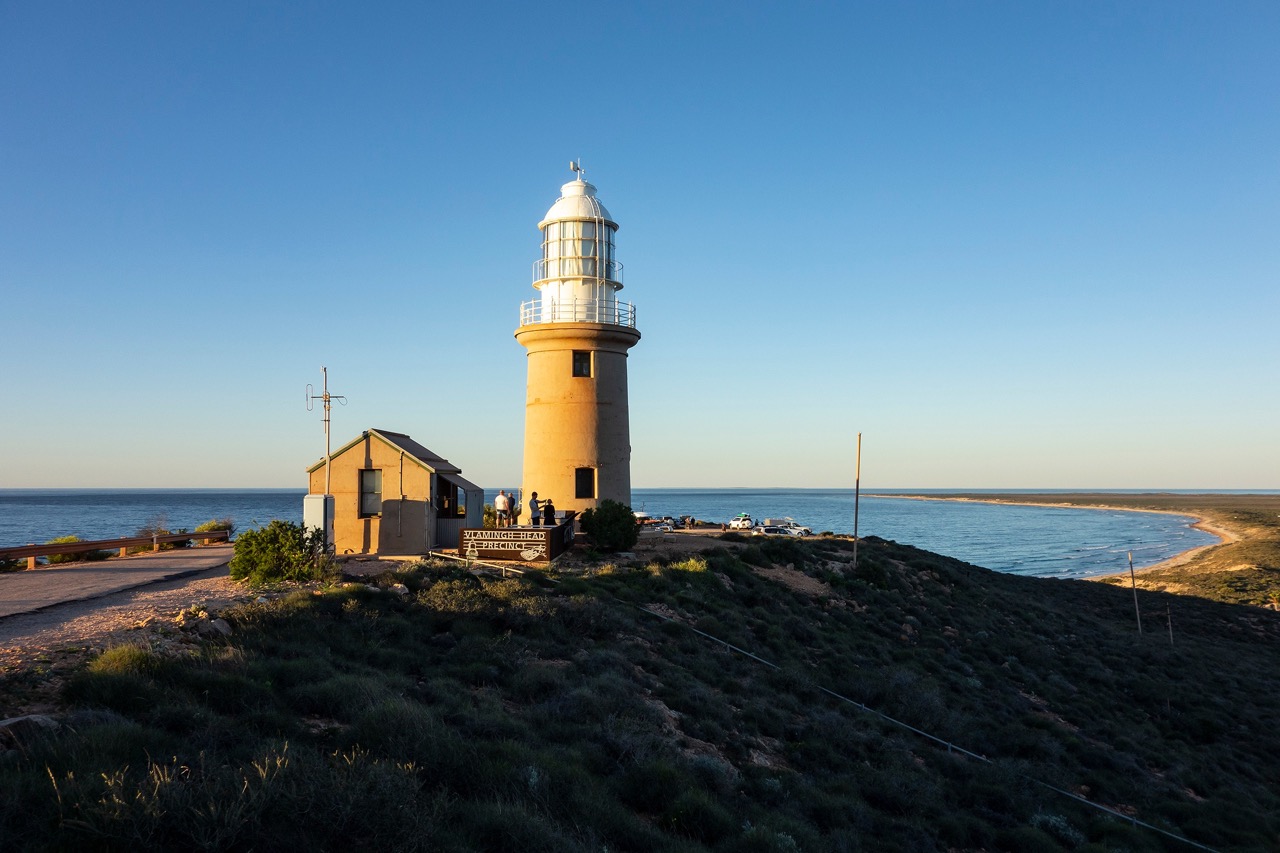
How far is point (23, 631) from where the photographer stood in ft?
35.7

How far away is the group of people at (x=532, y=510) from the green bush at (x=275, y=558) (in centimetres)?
638

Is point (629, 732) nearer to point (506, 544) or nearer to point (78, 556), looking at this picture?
point (506, 544)

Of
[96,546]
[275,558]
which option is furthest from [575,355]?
[96,546]

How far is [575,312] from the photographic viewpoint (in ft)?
82.0

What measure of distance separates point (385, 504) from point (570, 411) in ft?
22.8

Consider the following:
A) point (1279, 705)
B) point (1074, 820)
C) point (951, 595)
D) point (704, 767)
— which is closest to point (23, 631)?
point (704, 767)

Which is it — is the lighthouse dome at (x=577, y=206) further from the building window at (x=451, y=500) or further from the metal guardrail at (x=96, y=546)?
the metal guardrail at (x=96, y=546)

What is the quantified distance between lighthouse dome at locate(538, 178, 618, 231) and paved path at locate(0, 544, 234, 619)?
49.4 feet

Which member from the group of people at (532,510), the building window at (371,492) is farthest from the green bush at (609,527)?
the building window at (371,492)

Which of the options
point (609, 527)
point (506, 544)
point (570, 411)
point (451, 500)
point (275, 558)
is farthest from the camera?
point (570, 411)

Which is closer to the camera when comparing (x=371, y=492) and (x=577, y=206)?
(x=371, y=492)

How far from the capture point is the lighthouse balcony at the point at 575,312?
2502 centimetres

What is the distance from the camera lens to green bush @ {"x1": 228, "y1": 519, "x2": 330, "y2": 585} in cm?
1608

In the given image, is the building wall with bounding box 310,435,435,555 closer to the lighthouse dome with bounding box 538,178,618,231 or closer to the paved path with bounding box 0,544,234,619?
the paved path with bounding box 0,544,234,619
